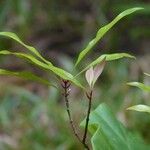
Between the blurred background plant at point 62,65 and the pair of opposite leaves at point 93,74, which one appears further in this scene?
the blurred background plant at point 62,65

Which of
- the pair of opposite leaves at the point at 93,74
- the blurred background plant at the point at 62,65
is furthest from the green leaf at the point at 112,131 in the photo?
the blurred background plant at the point at 62,65

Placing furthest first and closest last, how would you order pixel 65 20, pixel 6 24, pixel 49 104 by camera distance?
pixel 65 20 < pixel 6 24 < pixel 49 104

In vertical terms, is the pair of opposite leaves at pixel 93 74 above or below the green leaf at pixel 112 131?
above

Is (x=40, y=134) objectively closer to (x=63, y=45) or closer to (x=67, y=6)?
(x=63, y=45)

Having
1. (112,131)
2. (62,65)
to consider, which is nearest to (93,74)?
(112,131)

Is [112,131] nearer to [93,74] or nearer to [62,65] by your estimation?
[93,74]

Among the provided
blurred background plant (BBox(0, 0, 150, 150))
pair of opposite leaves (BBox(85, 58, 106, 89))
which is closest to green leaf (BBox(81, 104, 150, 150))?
pair of opposite leaves (BBox(85, 58, 106, 89))

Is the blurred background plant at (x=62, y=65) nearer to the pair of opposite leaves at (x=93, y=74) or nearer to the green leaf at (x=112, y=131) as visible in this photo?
the green leaf at (x=112, y=131)

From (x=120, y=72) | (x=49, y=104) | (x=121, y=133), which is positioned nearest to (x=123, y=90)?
(x=120, y=72)
